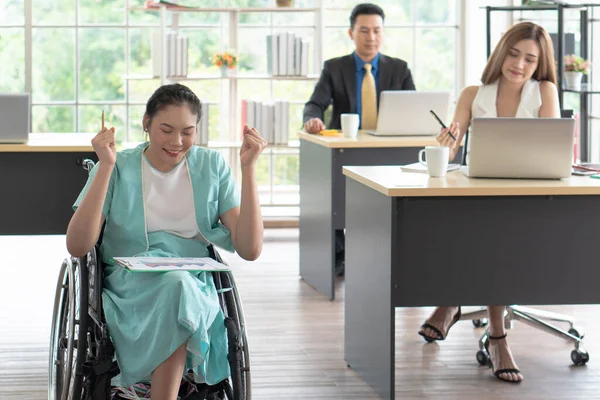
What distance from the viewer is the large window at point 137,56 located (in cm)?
689

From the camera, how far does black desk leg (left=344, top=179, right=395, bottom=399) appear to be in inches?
126

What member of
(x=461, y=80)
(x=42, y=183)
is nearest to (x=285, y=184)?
(x=461, y=80)

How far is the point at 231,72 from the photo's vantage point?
21.8 feet

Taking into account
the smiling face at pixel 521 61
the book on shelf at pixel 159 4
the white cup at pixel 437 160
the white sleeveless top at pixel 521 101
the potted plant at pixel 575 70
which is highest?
the book on shelf at pixel 159 4

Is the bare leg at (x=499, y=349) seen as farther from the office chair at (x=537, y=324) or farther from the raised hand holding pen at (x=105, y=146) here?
the raised hand holding pen at (x=105, y=146)

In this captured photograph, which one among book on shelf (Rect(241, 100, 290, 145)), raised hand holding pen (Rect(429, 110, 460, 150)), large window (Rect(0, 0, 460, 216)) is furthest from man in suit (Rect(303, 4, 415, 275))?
raised hand holding pen (Rect(429, 110, 460, 150))

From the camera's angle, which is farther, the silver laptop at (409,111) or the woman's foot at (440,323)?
the silver laptop at (409,111)

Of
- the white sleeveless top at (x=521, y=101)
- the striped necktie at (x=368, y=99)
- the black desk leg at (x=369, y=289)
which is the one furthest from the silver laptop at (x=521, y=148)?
the striped necktie at (x=368, y=99)

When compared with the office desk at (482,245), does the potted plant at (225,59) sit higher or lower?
higher

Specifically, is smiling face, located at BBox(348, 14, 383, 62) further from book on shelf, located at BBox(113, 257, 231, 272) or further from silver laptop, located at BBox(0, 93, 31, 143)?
book on shelf, located at BBox(113, 257, 231, 272)

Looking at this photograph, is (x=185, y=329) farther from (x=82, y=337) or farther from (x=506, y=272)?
(x=506, y=272)

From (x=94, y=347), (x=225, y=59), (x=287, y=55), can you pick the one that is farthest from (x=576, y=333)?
(x=225, y=59)

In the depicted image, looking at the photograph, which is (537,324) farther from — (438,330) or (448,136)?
(448,136)

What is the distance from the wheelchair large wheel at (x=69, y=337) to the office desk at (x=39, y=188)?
1.08m
